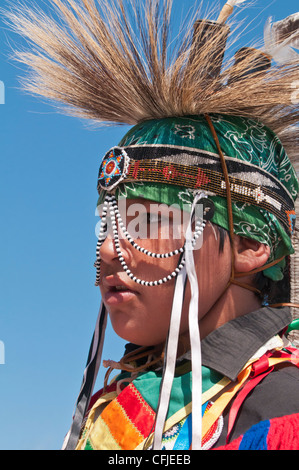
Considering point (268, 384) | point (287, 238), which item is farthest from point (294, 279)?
point (268, 384)

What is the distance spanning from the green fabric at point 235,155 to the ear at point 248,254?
0.03m

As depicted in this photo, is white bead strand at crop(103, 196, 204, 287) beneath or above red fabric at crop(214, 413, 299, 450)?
above

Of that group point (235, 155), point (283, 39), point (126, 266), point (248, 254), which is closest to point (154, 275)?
point (126, 266)

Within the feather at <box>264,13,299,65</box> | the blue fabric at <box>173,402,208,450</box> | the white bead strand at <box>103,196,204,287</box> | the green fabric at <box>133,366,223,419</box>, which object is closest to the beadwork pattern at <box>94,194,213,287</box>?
the white bead strand at <box>103,196,204,287</box>

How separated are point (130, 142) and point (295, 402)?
3.81ft

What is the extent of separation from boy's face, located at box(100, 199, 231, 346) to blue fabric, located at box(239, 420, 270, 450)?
533 mm

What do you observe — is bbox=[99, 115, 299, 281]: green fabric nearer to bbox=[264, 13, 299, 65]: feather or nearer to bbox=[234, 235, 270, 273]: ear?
bbox=[234, 235, 270, 273]: ear

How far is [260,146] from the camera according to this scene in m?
2.36

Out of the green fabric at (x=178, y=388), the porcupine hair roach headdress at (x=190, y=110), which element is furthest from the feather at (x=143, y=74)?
the green fabric at (x=178, y=388)

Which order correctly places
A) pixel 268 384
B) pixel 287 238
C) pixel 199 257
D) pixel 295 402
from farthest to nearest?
pixel 287 238, pixel 199 257, pixel 268 384, pixel 295 402

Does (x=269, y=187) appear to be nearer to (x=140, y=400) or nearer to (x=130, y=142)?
(x=130, y=142)

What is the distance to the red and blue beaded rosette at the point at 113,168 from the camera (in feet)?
7.46

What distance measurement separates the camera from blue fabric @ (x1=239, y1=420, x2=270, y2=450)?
1683 millimetres

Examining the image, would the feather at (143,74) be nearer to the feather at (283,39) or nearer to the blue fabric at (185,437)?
the feather at (283,39)
